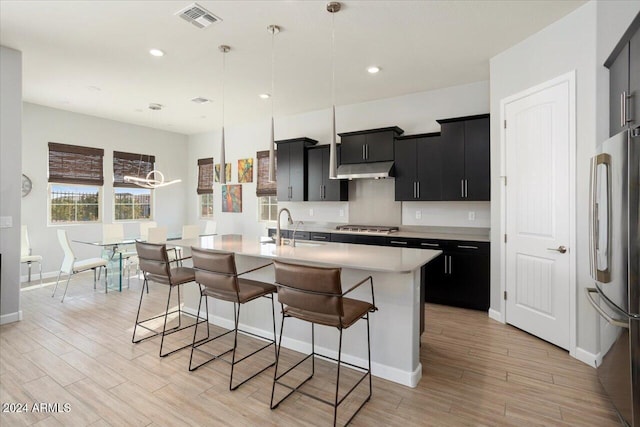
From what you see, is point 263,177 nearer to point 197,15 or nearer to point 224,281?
point 197,15

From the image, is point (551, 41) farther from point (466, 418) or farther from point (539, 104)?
point (466, 418)

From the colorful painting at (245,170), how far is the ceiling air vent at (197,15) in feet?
13.3

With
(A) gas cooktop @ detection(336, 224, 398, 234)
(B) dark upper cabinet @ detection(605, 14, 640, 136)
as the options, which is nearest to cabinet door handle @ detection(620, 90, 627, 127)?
(B) dark upper cabinet @ detection(605, 14, 640, 136)

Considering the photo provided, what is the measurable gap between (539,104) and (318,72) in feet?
8.34

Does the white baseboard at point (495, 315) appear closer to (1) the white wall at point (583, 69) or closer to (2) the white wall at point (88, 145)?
(1) the white wall at point (583, 69)

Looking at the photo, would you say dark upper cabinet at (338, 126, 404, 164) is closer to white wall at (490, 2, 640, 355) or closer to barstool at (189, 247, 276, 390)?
white wall at (490, 2, 640, 355)

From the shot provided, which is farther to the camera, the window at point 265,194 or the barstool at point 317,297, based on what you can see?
the window at point 265,194

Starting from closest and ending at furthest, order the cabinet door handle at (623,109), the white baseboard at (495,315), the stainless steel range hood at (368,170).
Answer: the cabinet door handle at (623,109) < the white baseboard at (495,315) < the stainless steel range hood at (368,170)

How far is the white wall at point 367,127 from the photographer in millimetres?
4805

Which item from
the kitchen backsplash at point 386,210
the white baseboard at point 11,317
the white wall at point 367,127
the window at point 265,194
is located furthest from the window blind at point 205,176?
the white baseboard at point 11,317

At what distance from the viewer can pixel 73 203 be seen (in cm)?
630

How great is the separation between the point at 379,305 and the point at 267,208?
4.73m

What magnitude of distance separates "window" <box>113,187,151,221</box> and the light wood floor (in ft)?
12.5

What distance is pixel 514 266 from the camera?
3613 millimetres
